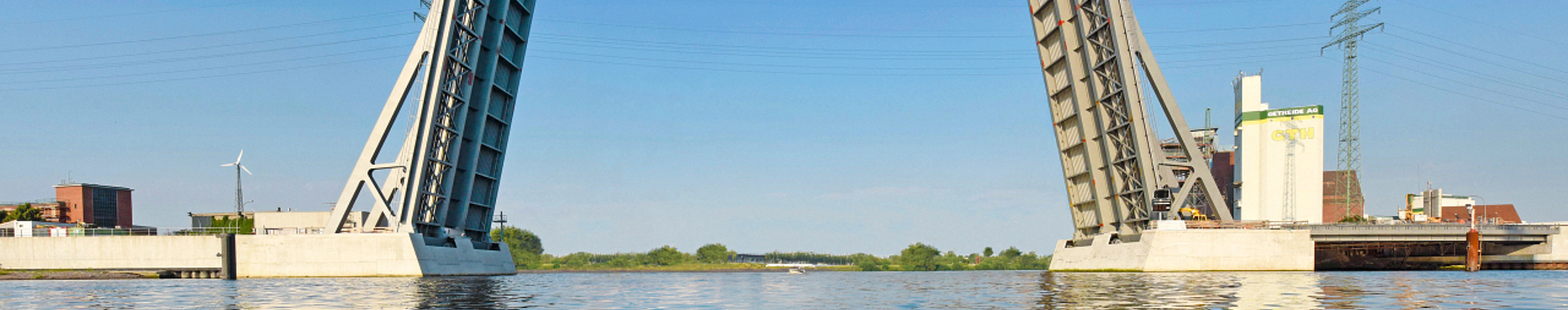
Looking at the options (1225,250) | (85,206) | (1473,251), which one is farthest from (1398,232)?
(85,206)

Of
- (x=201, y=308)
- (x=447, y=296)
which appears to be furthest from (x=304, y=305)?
(x=447, y=296)

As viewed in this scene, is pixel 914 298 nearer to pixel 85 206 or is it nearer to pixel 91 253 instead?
pixel 91 253

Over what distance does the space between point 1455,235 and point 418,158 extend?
47.5 metres

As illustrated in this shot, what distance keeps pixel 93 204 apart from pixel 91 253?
48.4 metres

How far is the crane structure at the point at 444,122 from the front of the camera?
47219mm

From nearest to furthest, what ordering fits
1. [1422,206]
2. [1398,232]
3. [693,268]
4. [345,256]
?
[345,256]
[1398,232]
[1422,206]
[693,268]

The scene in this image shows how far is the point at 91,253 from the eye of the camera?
176 ft

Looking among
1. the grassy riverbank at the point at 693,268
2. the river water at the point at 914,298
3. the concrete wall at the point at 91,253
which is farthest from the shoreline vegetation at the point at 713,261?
the river water at the point at 914,298

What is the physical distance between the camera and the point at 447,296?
2558 cm

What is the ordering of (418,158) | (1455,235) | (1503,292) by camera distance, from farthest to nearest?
(1455,235), (418,158), (1503,292)

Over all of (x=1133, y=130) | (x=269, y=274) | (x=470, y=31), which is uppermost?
(x=470, y=31)

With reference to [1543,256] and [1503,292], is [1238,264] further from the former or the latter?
[1503,292]

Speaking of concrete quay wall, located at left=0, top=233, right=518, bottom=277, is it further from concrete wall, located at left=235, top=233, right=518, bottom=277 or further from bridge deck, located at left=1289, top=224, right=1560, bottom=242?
bridge deck, located at left=1289, top=224, right=1560, bottom=242

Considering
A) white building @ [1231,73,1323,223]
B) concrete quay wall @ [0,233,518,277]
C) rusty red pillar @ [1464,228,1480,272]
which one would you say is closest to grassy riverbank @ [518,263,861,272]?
white building @ [1231,73,1323,223]
